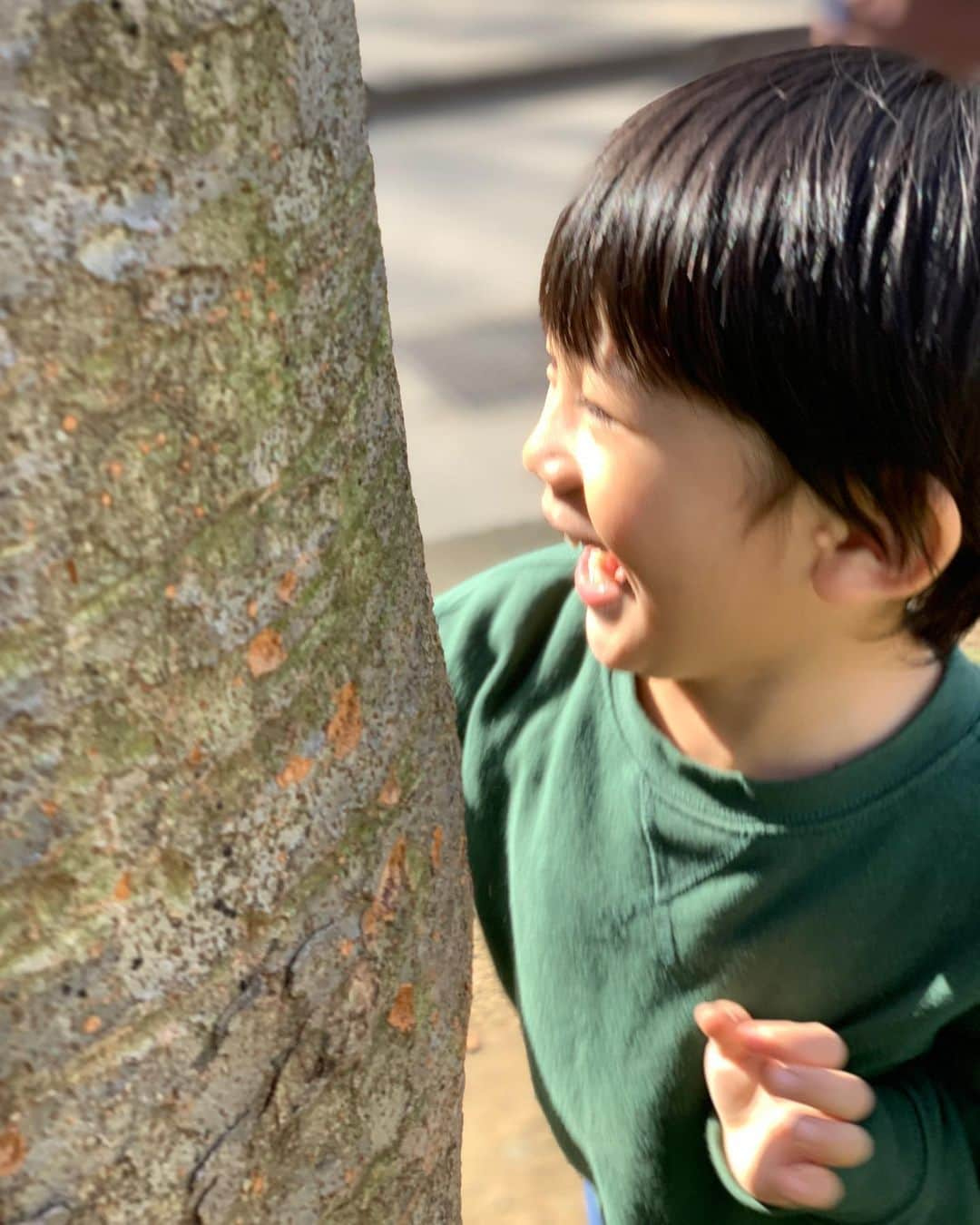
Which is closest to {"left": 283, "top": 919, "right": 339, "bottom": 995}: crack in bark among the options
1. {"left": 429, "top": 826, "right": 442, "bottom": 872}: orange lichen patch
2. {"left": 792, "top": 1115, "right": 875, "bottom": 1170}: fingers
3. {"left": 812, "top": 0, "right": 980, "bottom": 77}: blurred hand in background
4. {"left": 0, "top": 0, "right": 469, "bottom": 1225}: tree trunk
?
{"left": 0, "top": 0, "right": 469, "bottom": 1225}: tree trunk

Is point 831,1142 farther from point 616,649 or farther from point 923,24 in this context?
point 923,24

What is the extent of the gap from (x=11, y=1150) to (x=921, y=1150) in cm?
65

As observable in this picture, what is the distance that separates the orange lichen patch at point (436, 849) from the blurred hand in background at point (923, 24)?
1.62m

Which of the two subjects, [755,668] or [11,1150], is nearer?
[11,1150]

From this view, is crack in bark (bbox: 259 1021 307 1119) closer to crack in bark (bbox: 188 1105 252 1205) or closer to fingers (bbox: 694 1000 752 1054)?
crack in bark (bbox: 188 1105 252 1205)

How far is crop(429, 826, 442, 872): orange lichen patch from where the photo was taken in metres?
0.79

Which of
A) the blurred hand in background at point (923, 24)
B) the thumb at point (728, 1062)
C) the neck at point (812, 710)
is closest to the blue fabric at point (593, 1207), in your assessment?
the thumb at point (728, 1062)

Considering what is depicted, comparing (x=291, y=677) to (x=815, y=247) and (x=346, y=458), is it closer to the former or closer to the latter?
(x=346, y=458)

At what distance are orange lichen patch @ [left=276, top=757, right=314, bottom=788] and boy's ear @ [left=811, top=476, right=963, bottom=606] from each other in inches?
15.6

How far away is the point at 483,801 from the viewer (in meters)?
1.23

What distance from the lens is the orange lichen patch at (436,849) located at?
2.59 feet

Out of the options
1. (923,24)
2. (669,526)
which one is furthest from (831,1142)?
(923,24)

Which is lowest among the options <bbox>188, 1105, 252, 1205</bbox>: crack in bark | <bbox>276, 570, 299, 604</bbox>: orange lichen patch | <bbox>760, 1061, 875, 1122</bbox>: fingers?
<bbox>760, 1061, 875, 1122</bbox>: fingers

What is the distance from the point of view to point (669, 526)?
91cm
